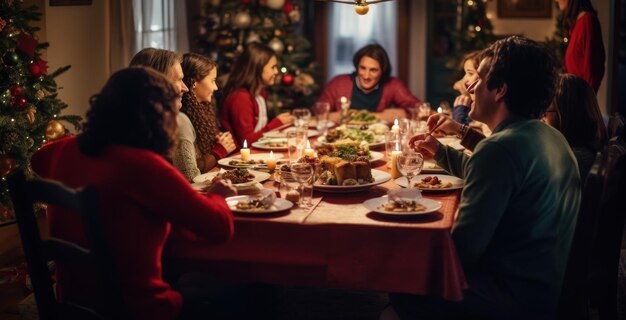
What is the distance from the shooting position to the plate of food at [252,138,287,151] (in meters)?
3.73

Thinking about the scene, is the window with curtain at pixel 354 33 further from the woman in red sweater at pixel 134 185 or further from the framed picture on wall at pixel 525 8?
the woman in red sweater at pixel 134 185

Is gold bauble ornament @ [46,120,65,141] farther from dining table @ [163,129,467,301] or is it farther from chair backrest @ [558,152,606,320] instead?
chair backrest @ [558,152,606,320]

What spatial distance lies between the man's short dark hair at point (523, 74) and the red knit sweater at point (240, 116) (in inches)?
99.1

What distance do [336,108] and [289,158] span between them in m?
2.74

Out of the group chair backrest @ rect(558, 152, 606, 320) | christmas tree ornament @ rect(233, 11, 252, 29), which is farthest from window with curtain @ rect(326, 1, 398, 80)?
chair backrest @ rect(558, 152, 606, 320)

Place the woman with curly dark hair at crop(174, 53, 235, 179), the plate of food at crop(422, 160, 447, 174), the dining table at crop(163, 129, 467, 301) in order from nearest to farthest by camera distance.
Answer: the dining table at crop(163, 129, 467, 301) → the plate of food at crop(422, 160, 447, 174) → the woman with curly dark hair at crop(174, 53, 235, 179)

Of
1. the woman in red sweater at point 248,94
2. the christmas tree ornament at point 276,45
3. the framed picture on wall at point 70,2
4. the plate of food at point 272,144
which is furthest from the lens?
the christmas tree ornament at point 276,45

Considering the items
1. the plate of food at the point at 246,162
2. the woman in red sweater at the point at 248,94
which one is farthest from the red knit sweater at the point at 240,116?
the plate of food at the point at 246,162

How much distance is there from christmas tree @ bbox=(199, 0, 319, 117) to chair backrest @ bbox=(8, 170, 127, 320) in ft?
14.4

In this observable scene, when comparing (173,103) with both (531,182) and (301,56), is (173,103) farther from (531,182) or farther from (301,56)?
(301,56)

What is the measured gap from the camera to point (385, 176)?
2.81 m

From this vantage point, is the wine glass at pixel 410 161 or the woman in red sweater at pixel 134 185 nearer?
the woman in red sweater at pixel 134 185

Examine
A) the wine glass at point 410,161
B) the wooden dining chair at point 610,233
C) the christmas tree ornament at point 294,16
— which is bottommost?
the wooden dining chair at point 610,233

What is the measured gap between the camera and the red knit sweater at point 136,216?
1809 mm
